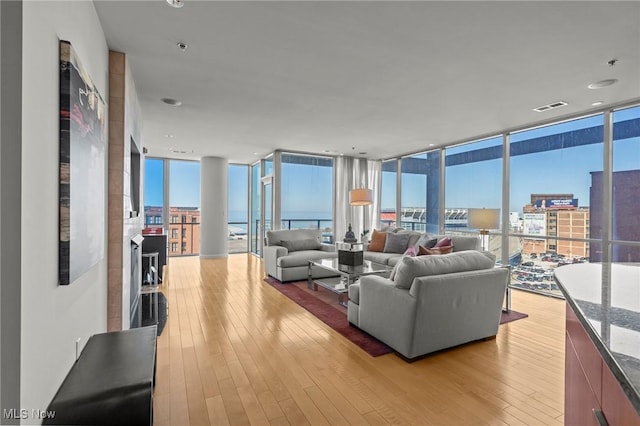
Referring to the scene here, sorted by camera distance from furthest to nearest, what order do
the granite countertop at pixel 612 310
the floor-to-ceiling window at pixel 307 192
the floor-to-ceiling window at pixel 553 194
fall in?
the floor-to-ceiling window at pixel 307 192
the floor-to-ceiling window at pixel 553 194
the granite countertop at pixel 612 310

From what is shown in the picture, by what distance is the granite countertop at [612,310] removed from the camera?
2.15ft

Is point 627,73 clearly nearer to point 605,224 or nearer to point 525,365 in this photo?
point 605,224

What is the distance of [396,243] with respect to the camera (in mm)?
5879

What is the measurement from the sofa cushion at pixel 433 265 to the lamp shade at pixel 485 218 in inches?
63.1

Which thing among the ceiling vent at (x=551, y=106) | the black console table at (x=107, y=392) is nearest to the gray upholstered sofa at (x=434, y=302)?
the black console table at (x=107, y=392)

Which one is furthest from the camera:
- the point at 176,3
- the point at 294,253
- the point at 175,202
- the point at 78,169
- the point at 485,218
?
the point at 175,202

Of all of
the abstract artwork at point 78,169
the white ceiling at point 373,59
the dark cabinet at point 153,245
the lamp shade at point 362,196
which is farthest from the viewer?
the lamp shade at point 362,196

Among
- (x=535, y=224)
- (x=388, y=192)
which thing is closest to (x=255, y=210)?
(x=388, y=192)

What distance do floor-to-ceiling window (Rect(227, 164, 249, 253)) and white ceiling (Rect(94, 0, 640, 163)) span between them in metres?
4.12

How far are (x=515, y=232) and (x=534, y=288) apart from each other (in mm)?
922

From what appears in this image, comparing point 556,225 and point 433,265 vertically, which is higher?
point 556,225

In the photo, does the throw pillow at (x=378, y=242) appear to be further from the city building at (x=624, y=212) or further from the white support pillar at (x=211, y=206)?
the white support pillar at (x=211, y=206)

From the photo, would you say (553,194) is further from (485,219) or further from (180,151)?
(180,151)

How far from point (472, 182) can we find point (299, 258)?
3.57 meters
